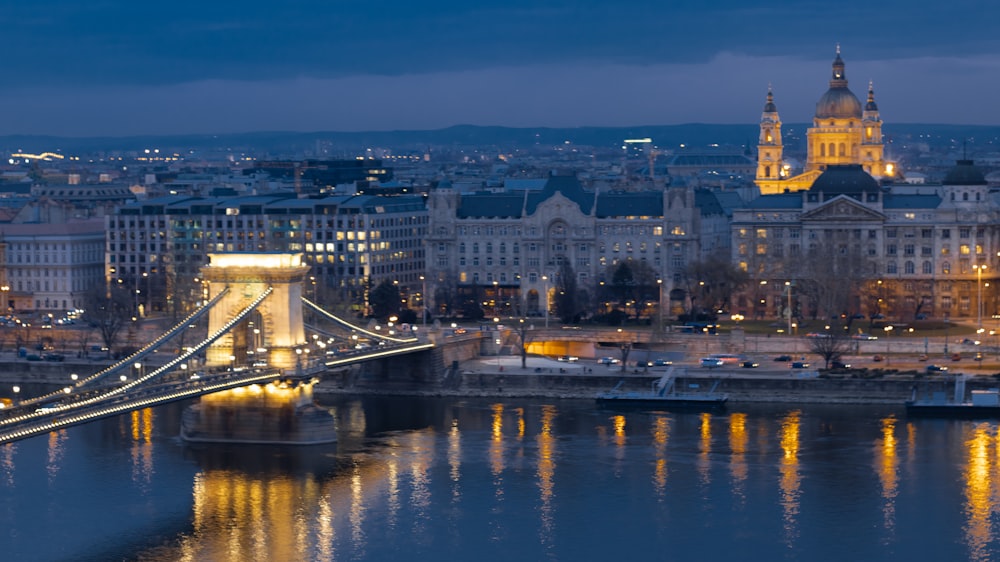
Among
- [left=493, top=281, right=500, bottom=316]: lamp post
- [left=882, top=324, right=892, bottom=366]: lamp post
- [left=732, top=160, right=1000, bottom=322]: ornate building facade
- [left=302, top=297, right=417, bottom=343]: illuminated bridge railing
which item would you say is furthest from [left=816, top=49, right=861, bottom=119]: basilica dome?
[left=302, top=297, right=417, bottom=343]: illuminated bridge railing

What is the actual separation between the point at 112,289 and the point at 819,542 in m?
35.9

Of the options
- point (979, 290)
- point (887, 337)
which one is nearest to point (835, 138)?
point (979, 290)

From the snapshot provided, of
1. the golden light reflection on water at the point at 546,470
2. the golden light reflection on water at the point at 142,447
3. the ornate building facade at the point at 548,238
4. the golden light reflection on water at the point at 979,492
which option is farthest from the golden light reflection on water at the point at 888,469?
the ornate building facade at the point at 548,238

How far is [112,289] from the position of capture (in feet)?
224

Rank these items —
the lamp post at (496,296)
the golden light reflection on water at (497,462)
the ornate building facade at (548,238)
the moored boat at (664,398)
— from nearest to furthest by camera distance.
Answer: the golden light reflection on water at (497,462) < the moored boat at (664,398) < the lamp post at (496,296) < the ornate building facade at (548,238)

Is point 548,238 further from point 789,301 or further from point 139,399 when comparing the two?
point 139,399

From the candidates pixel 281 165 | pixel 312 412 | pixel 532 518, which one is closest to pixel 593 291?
pixel 312 412

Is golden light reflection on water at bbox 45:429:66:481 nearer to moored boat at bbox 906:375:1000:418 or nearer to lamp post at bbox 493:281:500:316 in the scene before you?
moored boat at bbox 906:375:1000:418

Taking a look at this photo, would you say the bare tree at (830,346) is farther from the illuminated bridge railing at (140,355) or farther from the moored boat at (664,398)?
the illuminated bridge railing at (140,355)

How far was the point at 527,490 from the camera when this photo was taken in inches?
1602

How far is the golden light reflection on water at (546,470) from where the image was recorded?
37656mm

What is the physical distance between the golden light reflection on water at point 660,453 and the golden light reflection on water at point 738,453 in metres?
1.22

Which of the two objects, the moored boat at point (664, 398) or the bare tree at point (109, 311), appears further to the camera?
the bare tree at point (109, 311)

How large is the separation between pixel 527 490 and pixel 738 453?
16.9 ft
